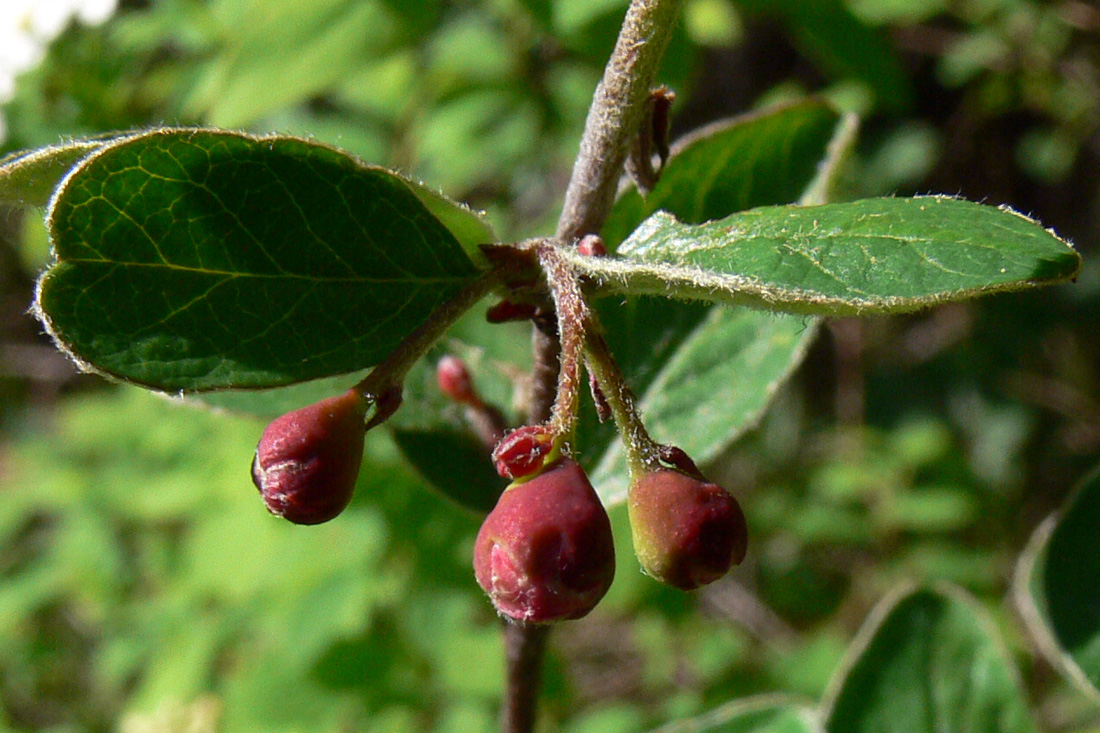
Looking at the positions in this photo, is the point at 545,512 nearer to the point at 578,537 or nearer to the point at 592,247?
the point at 578,537

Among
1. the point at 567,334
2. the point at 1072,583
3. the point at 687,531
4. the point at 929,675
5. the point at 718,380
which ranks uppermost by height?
the point at 567,334

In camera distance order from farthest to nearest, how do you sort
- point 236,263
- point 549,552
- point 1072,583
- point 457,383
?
point 1072,583, point 457,383, point 236,263, point 549,552

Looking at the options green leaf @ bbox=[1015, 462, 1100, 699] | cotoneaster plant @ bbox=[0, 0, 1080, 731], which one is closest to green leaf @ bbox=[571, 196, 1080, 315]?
cotoneaster plant @ bbox=[0, 0, 1080, 731]

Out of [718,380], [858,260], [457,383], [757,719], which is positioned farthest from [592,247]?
[757,719]

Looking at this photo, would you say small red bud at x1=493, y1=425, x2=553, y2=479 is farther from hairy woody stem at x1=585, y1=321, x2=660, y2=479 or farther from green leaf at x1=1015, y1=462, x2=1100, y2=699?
green leaf at x1=1015, y1=462, x2=1100, y2=699

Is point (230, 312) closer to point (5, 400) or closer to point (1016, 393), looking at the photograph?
point (1016, 393)

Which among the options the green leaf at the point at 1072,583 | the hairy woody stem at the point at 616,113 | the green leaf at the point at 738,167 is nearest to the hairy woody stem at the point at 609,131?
the hairy woody stem at the point at 616,113

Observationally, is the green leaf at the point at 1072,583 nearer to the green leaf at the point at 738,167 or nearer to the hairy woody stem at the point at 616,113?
the green leaf at the point at 738,167
